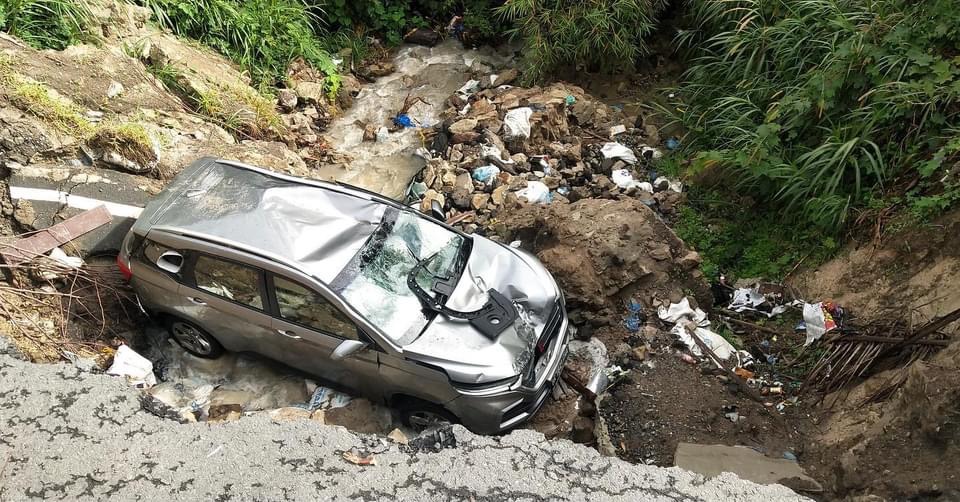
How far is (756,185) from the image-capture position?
5.79 meters

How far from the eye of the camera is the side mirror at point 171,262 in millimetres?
4473

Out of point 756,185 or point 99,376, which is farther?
point 756,185

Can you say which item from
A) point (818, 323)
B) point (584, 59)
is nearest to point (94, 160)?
point (584, 59)

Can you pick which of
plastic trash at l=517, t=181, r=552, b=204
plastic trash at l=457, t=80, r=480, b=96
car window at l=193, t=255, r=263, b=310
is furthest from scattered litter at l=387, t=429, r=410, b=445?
plastic trash at l=457, t=80, r=480, b=96

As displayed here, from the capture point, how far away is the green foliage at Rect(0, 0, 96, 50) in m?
6.37

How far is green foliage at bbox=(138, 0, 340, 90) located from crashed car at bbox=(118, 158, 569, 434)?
370 cm

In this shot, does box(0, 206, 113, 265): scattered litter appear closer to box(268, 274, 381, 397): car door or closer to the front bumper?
box(268, 274, 381, 397): car door

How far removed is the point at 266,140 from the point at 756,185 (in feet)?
18.0

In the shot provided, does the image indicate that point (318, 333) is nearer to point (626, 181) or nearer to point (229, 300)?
point (229, 300)

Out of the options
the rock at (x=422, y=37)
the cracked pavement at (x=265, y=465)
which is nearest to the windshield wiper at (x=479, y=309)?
the cracked pavement at (x=265, y=465)

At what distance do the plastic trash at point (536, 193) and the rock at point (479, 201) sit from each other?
37 cm

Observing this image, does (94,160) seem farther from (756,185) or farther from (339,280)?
(756,185)

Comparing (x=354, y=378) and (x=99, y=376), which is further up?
(x=99, y=376)

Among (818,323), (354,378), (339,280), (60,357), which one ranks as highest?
(339,280)
